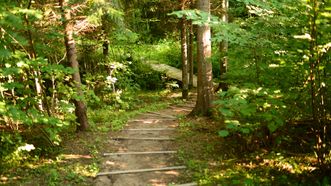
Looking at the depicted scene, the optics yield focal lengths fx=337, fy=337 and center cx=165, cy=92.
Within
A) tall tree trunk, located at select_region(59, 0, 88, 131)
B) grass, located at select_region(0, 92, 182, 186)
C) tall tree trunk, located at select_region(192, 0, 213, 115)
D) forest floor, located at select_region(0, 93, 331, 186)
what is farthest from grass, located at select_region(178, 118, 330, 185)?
tall tree trunk, located at select_region(59, 0, 88, 131)

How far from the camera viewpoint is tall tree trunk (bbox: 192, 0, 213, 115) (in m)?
10.2

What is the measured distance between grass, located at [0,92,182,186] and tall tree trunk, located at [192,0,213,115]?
8.96ft

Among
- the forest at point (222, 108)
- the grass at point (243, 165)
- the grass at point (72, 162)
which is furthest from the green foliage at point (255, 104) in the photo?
the grass at point (72, 162)

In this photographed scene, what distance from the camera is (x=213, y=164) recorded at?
7488 mm

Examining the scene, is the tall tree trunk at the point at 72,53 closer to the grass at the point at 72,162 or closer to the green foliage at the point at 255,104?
the grass at the point at 72,162

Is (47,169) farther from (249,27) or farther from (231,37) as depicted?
(249,27)

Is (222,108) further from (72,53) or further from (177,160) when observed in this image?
(72,53)

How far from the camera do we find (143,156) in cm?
828

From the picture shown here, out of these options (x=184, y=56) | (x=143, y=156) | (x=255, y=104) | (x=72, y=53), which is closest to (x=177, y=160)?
(x=143, y=156)

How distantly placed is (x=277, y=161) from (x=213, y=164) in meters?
1.36

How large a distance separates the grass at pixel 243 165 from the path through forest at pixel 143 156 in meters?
0.40

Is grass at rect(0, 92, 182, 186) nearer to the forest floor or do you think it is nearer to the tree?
the forest floor

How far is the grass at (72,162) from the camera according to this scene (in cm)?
688

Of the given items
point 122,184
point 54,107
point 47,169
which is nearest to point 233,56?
point 122,184
